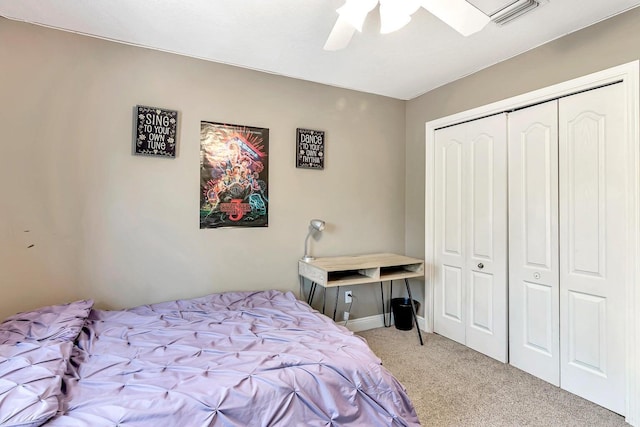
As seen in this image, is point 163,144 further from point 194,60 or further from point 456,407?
point 456,407

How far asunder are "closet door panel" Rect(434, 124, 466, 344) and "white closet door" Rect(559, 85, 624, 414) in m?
0.83

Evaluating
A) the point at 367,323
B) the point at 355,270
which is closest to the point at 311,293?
the point at 355,270

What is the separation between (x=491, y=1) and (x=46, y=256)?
3.22m

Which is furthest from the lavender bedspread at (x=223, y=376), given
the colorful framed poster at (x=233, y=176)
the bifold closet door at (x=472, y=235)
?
the bifold closet door at (x=472, y=235)

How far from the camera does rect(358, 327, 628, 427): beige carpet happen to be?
1.91 metres

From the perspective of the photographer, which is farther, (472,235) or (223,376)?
(472,235)

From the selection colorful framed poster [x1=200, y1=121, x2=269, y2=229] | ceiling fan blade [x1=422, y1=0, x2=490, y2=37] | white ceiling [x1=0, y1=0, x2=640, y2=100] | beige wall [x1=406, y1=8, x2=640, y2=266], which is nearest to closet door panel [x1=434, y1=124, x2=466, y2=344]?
beige wall [x1=406, y1=8, x2=640, y2=266]

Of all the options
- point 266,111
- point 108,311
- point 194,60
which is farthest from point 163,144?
point 108,311

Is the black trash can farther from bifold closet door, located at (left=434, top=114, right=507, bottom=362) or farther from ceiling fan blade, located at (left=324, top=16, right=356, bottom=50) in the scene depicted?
ceiling fan blade, located at (left=324, top=16, right=356, bottom=50)

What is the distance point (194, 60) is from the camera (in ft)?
8.46

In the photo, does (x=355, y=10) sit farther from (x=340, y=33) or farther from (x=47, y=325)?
(x=47, y=325)

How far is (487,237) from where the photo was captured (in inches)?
108

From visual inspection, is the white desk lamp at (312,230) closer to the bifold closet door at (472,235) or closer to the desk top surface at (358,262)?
the desk top surface at (358,262)

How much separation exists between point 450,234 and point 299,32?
2.20 meters
